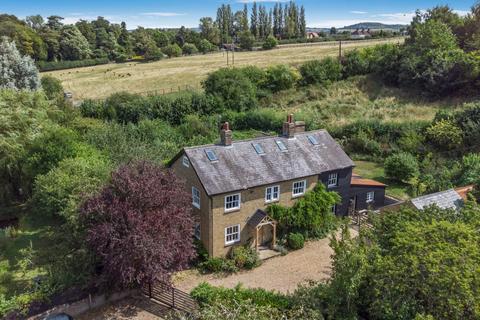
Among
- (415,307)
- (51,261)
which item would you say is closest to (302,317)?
(415,307)

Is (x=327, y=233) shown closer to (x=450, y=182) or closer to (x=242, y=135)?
(x=450, y=182)

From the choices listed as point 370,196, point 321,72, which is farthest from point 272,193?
point 321,72

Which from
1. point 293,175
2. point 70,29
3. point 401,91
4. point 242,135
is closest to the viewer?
point 293,175

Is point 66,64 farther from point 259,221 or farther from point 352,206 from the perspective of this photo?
point 259,221

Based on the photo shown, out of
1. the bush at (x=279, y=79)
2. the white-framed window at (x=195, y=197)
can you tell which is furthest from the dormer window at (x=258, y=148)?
the bush at (x=279, y=79)

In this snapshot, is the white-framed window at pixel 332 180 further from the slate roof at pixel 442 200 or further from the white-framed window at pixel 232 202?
the white-framed window at pixel 232 202

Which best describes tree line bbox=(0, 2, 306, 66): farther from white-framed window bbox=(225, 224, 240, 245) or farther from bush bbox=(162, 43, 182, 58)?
white-framed window bbox=(225, 224, 240, 245)

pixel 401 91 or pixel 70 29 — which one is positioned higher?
pixel 70 29
